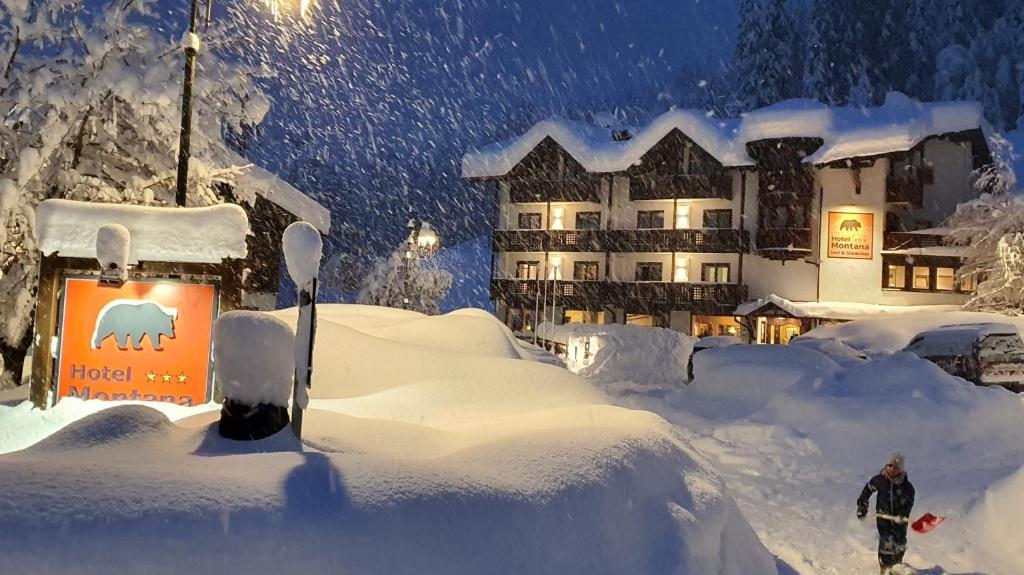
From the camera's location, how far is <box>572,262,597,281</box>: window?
44.0 m

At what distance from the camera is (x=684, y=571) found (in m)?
4.25

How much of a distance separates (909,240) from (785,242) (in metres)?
5.37

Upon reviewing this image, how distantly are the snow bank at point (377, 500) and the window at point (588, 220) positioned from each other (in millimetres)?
38195

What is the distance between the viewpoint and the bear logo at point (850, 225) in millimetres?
38344

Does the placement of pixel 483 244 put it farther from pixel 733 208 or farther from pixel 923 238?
pixel 923 238

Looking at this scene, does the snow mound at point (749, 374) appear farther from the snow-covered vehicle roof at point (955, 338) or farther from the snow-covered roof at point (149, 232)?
the snow-covered roof at point (149, 232)

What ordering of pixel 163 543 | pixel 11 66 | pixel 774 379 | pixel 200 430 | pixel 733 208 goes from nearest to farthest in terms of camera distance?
pixel 163 543 < pixel 200 430 < pixel 11 66 < pixel 774 379 < pixel 733 208

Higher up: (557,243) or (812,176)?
(812,176)

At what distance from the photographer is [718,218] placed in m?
41.4

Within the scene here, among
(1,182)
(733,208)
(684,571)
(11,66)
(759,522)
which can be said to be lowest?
(759,522)

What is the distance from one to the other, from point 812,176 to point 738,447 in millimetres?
29067

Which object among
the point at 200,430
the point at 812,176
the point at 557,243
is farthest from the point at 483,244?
the point at 200,430

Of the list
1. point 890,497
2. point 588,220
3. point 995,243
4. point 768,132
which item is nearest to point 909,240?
point 995,243

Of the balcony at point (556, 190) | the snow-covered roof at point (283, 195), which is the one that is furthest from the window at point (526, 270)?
the snow-covered roof at point (283, 195)
